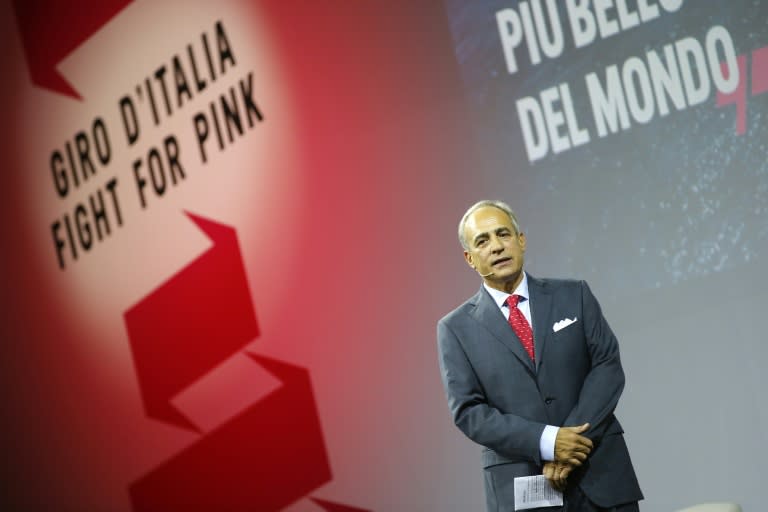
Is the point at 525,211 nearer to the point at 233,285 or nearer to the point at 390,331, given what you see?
the point at 390,331

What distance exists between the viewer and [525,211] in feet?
13.6

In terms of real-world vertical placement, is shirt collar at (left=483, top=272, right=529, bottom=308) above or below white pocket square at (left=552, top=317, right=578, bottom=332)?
above

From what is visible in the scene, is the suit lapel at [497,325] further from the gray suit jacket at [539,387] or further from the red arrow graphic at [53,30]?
the red arrow graphic at [53,30]

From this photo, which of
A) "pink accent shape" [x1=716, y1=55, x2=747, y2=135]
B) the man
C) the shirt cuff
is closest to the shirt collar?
the man

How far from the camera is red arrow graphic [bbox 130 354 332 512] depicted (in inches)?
182

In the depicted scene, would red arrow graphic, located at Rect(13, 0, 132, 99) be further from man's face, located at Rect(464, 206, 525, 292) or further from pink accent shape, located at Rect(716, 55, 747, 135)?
man's face, located at Rect(464, 206, 525, 292)

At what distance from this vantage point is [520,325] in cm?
250

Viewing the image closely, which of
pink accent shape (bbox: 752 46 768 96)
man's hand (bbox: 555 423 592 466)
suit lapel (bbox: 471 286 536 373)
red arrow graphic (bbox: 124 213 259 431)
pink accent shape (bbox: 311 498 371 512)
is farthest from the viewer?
red arrow graphic (bbox: 124 213 259 431)

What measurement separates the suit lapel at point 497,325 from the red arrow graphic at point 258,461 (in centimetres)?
219

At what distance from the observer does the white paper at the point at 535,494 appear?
237 cm

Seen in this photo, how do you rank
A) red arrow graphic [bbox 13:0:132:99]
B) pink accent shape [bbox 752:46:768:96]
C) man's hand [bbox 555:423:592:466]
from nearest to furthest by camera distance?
man's hand [bbox 555:423:592:466], pink accent shape [bbox 752:46:768:96], red arrow graphic [bbox 13:0:132:99]

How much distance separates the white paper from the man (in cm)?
3

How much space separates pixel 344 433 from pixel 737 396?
1690 millimetres

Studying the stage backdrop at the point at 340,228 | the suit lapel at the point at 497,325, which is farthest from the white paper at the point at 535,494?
the stage backdrop at the point at 340,228
